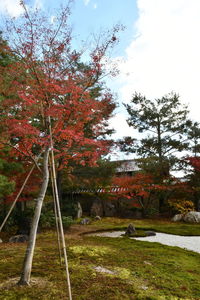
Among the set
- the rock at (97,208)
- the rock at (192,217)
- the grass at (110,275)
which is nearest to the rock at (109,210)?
the rock at (97,208)

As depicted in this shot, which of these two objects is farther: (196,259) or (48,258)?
(196,259)

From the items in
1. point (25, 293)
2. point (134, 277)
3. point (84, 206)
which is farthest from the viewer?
point (84, 206)

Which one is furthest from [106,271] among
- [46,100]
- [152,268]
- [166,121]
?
[166,121]

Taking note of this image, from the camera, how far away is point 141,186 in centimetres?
1555

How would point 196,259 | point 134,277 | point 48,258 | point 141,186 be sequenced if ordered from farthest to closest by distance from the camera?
1. point 141,186
2. point 196,259
3. point 48,258
4. point 134,277

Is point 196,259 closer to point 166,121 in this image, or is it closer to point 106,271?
point 106,271

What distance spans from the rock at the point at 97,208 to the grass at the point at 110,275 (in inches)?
430

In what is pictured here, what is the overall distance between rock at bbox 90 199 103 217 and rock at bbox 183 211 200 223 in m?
6.15

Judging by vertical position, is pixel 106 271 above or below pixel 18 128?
below

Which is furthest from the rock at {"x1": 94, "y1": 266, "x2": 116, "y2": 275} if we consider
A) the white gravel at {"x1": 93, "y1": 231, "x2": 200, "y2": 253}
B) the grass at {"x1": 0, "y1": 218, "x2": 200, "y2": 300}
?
the white gravel at {"x1": 93, "y1": 231, "x2": 200, "y2": 253}

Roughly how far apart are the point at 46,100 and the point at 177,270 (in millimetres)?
4597

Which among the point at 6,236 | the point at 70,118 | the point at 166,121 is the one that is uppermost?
the point at 166,121

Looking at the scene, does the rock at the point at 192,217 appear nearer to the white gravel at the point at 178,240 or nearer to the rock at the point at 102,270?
the white gravel at the point at 178,240

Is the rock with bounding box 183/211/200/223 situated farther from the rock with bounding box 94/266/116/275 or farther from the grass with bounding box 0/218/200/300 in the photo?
the rock with bounding box 94/266/116/275
